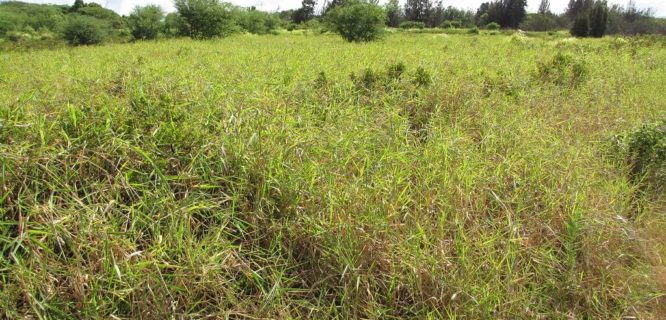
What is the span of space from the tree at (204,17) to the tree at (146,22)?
10.0 feet

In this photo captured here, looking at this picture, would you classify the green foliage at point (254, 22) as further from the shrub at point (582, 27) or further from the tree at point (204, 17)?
the shrub at point (582, 27)

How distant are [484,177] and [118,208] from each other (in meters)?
2.09

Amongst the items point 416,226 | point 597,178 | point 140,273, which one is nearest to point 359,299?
point 416,226

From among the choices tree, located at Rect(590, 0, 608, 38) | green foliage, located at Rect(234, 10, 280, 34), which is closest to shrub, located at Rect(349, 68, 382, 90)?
green foliage, located at Rect(234, 10, 280, 34)

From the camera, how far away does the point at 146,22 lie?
21.4 m

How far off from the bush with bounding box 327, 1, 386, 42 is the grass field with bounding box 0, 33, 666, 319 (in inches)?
562

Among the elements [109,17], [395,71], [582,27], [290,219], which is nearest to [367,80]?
[395,71]

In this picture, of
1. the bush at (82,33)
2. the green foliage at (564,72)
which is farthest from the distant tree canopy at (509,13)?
the green foliage at (564,72)

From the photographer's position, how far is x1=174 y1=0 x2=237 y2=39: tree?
18500 mm

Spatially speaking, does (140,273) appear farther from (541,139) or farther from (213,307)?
(541,139)

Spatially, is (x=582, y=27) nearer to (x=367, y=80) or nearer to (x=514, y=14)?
(x=514, y=14)

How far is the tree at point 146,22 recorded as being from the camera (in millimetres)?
21359

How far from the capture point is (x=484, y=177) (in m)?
2.71

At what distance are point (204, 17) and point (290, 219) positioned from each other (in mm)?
18231
